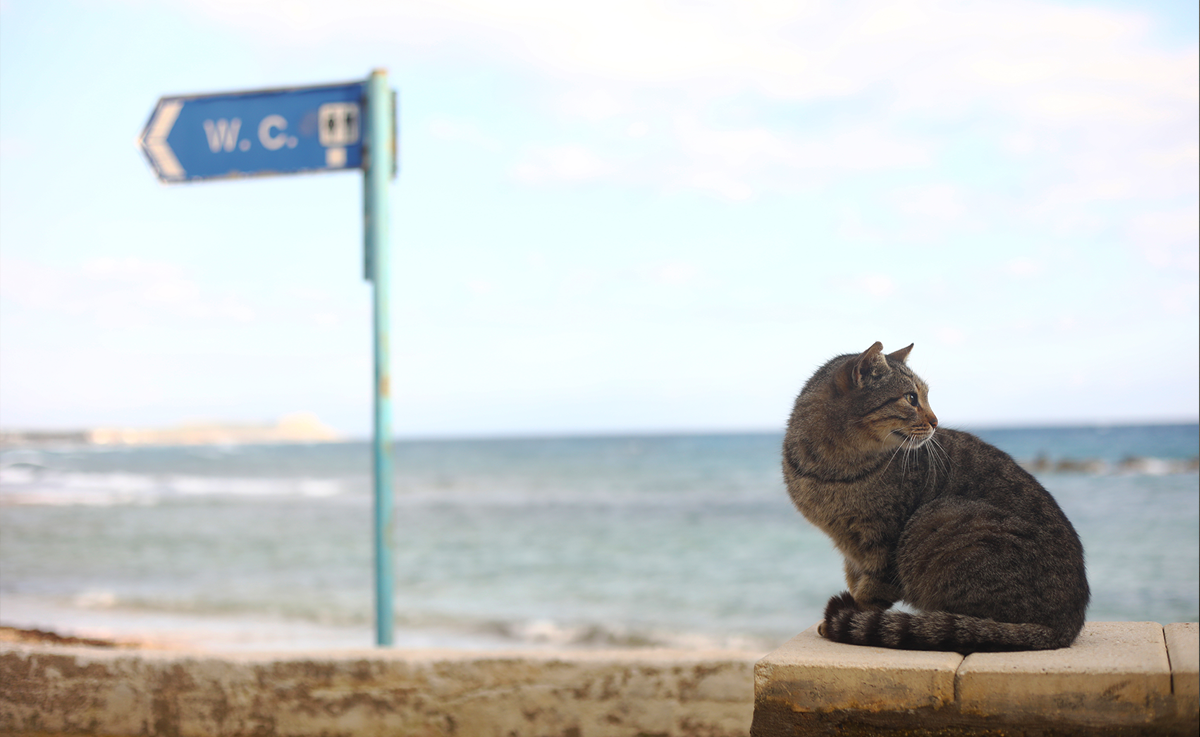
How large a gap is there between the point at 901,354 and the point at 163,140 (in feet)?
9.17

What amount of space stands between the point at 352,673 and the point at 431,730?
32 centimetres

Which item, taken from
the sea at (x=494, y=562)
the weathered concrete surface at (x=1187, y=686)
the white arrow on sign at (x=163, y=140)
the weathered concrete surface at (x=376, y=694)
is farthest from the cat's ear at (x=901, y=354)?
the white arrow on sign at (x=163, y=140)

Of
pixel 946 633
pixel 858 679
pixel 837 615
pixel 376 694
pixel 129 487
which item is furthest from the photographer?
pixel 129 487

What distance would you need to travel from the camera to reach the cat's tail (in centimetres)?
162

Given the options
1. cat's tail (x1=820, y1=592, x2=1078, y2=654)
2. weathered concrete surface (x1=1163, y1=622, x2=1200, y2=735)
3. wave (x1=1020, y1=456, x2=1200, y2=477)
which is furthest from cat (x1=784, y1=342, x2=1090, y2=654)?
wave (x1=1020, y1=456, x2=1200, y2=477)

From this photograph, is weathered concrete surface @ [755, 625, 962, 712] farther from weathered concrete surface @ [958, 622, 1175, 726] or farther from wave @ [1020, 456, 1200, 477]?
wave @ [1020, 456, 1200, 477]

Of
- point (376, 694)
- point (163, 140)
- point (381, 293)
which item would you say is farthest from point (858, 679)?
point (163, 140)

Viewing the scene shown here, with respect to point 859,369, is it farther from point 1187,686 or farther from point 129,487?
point 129,487

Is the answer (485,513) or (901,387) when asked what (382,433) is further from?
(485,513)

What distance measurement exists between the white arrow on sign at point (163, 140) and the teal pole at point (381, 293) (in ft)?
2.48

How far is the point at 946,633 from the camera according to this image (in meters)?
1.63

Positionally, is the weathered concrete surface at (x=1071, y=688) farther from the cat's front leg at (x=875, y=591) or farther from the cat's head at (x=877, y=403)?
the cat's head at (x=877, y=403)

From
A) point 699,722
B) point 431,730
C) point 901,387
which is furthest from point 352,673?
point 901,387

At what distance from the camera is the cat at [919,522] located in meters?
1.67
